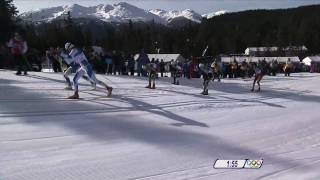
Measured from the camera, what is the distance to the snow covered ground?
9.12 m

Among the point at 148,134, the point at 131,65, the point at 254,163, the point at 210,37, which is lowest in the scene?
the point at 254,163

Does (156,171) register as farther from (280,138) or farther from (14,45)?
(14,45)

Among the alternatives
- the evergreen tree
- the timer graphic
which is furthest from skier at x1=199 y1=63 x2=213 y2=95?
the evergreen tree

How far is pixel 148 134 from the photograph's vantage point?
12312 millimetres

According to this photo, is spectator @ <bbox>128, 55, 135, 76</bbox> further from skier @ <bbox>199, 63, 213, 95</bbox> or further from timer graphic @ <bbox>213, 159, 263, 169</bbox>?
timer graphic @ <bbox>213, 159, 263, 169</bbox>

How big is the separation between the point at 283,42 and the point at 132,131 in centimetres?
13428

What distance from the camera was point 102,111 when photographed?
1516cm

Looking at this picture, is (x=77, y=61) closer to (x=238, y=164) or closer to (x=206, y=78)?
(x=206, y=78)

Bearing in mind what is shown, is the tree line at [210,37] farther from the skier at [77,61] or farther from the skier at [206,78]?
the skier at [77,61]

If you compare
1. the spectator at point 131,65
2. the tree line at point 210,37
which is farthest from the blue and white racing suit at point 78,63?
the tree line at point 210,37

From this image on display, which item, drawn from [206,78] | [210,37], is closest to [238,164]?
[206,78]

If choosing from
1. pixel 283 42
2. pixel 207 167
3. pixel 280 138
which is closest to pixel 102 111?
pixel 280 138

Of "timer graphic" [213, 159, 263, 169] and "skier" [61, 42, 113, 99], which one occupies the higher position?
"skier" [61, 42, 113, 99]

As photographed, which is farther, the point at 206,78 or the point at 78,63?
the point at 206,78
